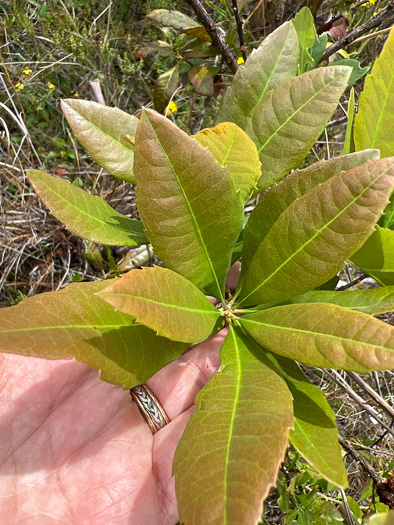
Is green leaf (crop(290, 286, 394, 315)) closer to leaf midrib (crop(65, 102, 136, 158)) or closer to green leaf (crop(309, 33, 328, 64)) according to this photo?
leaf midrib (crop(65, 102, 136, 158))

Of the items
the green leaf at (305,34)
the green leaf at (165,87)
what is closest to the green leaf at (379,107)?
the green leaf at (305,34)

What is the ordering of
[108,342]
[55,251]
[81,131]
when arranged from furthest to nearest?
1. [55,251]
2. [81,131]
3. [108,342]

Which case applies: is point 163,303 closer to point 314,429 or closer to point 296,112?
point 314,429

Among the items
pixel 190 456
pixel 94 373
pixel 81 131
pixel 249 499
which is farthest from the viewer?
pixel 94 373

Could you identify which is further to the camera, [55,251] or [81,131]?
[55,251]

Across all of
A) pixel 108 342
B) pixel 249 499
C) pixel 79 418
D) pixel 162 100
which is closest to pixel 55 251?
pixel 162 100

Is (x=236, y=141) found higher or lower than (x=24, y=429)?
higher

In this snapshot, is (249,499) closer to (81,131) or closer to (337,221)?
(337,221)

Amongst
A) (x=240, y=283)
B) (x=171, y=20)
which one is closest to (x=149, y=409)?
(x=240, y=283)
